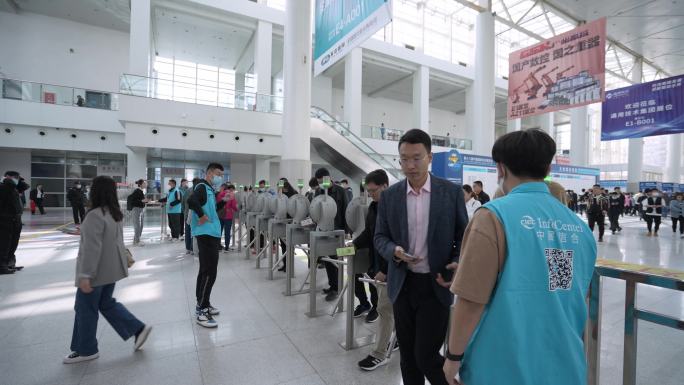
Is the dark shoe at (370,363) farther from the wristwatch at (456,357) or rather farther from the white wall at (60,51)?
the white wall at (60,51)

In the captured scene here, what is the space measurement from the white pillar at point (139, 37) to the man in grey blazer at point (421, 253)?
536 inches

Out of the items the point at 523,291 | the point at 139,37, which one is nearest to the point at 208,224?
the point at 523,291

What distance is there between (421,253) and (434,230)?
0.47ft

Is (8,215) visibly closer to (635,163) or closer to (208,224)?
(208,224)

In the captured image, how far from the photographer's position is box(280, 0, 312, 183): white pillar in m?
9.86

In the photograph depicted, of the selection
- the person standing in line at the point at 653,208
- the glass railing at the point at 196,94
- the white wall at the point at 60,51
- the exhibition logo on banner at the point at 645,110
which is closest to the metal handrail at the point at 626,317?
the exhibition logo on banner at the point at 645,110

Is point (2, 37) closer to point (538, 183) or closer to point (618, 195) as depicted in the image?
point (538, 183)

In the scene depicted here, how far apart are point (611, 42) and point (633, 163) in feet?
24.1

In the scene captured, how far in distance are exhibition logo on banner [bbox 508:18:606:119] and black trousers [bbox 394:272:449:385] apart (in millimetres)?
8255

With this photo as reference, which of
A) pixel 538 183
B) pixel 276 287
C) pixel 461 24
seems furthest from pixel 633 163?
pixel 538 183

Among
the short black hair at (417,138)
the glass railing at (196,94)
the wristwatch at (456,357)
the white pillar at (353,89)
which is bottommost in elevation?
the wristwatch at (456,357)

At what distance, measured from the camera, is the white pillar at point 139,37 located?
11852 mm

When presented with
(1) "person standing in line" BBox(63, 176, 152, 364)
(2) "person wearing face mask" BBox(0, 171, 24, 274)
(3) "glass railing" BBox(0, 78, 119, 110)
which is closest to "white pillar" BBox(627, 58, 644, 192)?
(1) "person standing in line" BBox(63, 176, 152, 364)

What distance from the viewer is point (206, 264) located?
3129mm
